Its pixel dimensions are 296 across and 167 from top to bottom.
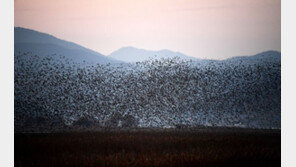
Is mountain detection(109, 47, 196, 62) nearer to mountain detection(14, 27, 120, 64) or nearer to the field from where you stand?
mountain detection(14, 27, 120, 64)

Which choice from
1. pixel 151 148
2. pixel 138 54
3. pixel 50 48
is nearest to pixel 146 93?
pixel 138 54

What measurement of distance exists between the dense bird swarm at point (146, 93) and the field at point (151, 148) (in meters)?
0.47

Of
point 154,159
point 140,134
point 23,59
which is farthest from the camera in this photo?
point 23,59

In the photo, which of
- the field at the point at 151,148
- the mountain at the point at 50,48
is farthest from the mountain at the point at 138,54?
the field at the point at 151,148

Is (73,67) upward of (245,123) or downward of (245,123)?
upward

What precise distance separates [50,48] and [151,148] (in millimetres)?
3597

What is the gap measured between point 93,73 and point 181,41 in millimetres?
2373

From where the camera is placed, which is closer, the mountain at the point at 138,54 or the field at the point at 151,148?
the field at the point at 151,148

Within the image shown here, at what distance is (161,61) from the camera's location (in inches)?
362

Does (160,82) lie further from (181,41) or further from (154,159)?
(154,159)

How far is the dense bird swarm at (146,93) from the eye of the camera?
30.3 feet

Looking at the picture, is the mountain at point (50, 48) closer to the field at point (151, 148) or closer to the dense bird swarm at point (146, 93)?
the dense bird swarm at point (146, 93)

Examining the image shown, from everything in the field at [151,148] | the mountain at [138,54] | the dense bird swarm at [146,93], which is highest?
the mountain at [138,54]

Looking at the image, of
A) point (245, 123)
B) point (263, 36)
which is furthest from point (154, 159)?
point (263, 36)
